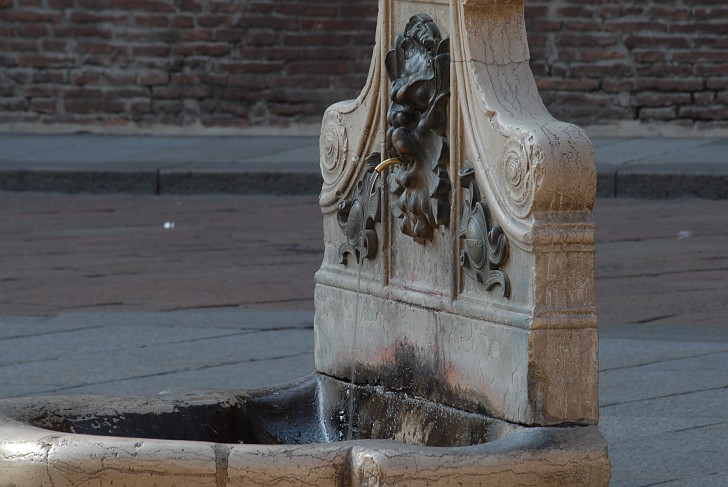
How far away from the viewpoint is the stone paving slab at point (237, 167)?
8844 millimetres

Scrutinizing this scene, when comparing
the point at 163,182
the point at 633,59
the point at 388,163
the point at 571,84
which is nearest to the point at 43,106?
the point at 163,182

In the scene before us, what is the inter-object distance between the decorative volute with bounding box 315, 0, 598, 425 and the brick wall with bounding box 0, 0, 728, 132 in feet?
26.2

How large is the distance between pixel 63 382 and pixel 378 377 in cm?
170

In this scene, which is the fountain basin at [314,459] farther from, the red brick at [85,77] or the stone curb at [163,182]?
the red brick at [85,77]

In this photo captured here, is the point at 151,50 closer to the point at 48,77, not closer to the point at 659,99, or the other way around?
the point at 48,77

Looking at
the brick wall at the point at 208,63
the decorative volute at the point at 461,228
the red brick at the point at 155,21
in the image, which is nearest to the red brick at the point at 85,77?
the brick wall at the point at 208,63

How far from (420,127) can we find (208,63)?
864 cm

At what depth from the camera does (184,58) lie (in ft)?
36.2

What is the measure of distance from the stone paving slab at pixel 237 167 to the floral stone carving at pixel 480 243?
6.52 meters

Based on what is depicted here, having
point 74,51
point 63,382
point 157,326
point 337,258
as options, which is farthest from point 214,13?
point 337,258

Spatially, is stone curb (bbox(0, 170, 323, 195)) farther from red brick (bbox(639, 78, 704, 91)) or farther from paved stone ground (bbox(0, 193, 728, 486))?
red brick (bbox(639, 78, 704, 91))

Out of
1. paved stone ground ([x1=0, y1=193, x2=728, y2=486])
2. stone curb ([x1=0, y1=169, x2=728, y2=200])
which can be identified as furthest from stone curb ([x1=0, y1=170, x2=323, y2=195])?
paved stone ground ([x1=0, y1=193, x2=728, y2=486])

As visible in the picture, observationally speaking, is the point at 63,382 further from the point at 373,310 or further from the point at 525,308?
the point at 525,308

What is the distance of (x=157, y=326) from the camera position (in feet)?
16.8
